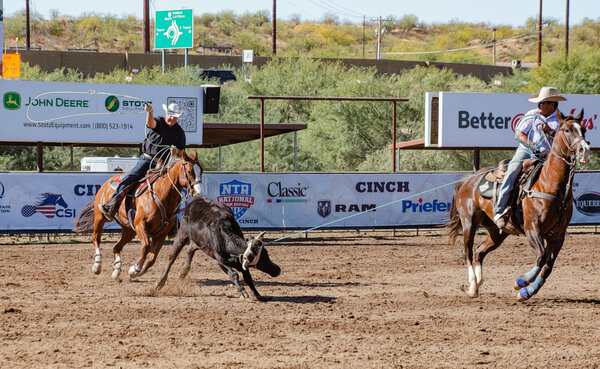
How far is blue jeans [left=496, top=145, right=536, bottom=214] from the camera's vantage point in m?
10.9

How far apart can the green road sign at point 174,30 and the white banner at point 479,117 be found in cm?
3712

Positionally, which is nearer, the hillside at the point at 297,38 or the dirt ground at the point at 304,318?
the dirt ground at the point at 304,318

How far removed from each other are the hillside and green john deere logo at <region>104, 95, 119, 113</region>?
61822 millimetres

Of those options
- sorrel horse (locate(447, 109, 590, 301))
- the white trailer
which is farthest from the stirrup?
the white trailer

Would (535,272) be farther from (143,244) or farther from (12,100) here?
(12,100)

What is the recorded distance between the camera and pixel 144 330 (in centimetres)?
867

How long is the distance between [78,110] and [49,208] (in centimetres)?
305

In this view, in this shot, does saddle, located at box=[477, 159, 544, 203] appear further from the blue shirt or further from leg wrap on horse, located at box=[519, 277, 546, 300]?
leg wrap on horse, located at box=[519, 277, 546, 300]

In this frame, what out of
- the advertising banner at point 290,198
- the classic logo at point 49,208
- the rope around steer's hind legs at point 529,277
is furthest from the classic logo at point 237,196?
the rope around steer's hind legs at point 529,277

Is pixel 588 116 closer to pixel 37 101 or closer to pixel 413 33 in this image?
pixel 37 101

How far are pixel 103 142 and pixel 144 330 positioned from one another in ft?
44.9

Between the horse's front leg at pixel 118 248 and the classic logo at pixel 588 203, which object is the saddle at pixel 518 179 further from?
the classic logo at pixel 588 203

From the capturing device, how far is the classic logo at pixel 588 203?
23.0m

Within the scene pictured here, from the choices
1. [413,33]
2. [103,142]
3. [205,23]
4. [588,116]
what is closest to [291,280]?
[103,142]
